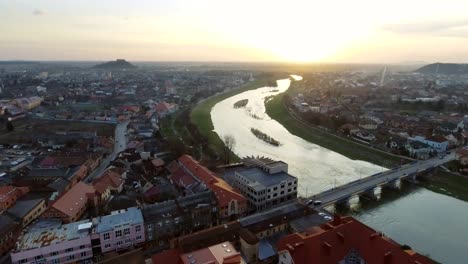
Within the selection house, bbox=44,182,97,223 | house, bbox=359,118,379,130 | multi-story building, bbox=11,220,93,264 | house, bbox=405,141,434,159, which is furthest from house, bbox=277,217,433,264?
house, bbox=359,118,379,130

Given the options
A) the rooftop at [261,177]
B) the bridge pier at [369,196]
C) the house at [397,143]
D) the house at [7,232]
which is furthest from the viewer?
the house at [397,143]

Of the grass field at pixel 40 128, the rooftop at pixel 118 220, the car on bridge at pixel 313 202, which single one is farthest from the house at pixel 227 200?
the grass field at pixel 40 128

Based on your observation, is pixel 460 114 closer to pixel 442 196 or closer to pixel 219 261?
pixel 442 196

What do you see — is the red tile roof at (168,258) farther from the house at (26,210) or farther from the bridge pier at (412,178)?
the bridge pier at (412,178)

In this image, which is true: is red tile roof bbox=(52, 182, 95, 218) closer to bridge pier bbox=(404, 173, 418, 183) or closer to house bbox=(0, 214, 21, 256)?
house bbox=(0, 214, 21, 256)

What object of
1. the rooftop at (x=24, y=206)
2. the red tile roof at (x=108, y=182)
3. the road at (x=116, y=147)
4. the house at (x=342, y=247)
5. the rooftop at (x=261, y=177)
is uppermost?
the house at (x=342, y=247)

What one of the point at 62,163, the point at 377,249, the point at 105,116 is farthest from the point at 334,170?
the point at 105,116

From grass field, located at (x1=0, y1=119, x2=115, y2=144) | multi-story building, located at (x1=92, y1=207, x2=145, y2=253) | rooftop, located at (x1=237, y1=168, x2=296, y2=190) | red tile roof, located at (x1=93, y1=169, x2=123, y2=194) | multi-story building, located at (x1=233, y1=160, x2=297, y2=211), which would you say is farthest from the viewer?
grass field, located at (x1=0, y1=119, x2=115, y2=144)
